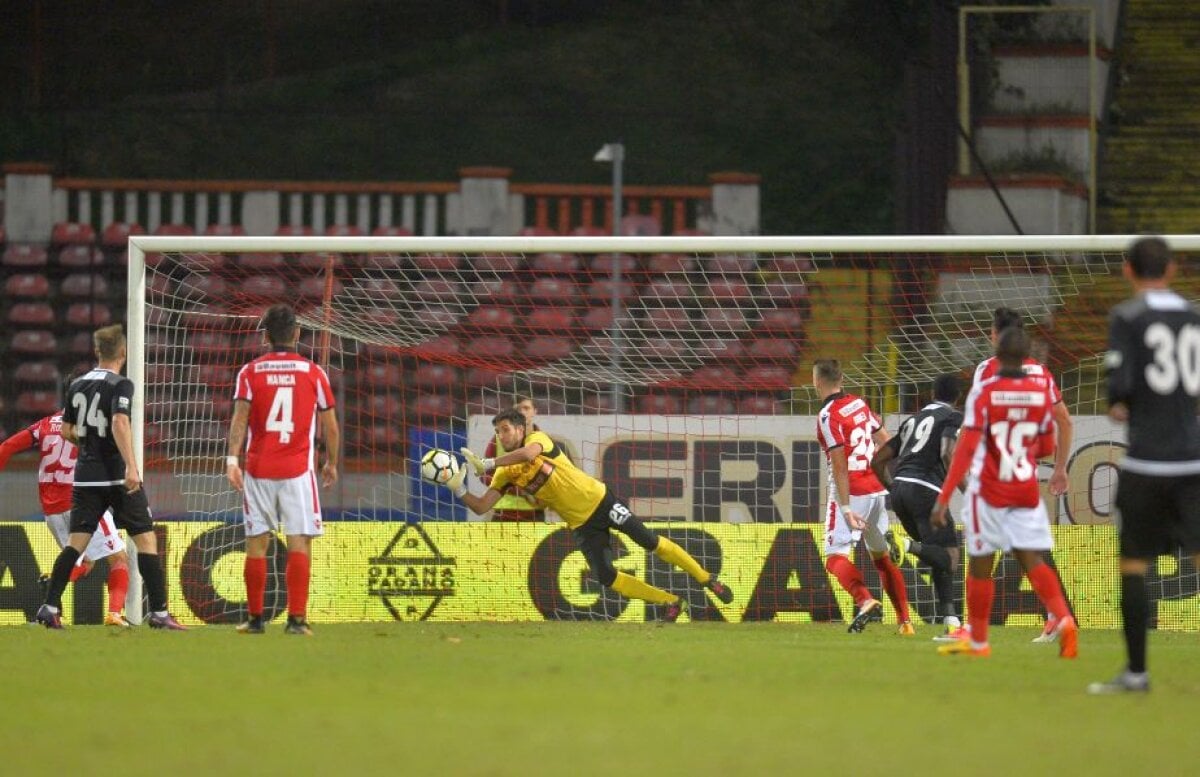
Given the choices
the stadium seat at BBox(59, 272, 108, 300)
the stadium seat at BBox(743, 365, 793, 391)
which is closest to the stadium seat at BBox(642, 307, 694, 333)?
the stadium seat at BBox(743, 365, 793, 391)

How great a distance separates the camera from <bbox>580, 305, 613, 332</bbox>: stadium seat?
21.0m

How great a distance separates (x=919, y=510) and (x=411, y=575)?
4.15 meters

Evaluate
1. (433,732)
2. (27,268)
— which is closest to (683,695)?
(433,732)

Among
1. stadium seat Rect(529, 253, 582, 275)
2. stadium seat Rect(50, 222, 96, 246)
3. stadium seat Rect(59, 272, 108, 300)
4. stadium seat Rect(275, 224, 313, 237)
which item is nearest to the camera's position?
stadium seat Rect(529, 253, 582, 275)

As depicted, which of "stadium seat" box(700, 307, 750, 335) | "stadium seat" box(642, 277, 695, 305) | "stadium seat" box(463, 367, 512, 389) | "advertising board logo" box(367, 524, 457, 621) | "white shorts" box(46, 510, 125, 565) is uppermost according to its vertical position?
"stadium seat" box(642, 277, 695, 305)

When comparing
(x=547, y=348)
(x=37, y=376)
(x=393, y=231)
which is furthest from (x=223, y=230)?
(x=547, y=348)

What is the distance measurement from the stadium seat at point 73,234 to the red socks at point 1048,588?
1737cm

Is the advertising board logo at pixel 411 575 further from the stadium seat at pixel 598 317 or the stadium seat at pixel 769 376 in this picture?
the stadium seat at pixel 598 317

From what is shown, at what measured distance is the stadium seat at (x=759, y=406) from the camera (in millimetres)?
16750

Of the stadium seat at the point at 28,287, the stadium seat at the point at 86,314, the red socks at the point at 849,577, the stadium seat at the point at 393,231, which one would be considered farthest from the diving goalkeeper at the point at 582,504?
the stadium seat at the point at 28,287

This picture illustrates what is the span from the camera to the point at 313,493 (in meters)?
10.4

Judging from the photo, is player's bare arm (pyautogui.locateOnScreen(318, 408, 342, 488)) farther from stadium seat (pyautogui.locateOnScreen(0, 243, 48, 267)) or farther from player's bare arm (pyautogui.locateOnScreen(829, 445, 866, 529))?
stadium seat (pyautogui.locateOnScreen(0, 243, 48, 267))

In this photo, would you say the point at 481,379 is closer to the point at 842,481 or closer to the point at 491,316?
the point at 491,316

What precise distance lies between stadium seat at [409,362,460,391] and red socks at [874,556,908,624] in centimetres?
843
